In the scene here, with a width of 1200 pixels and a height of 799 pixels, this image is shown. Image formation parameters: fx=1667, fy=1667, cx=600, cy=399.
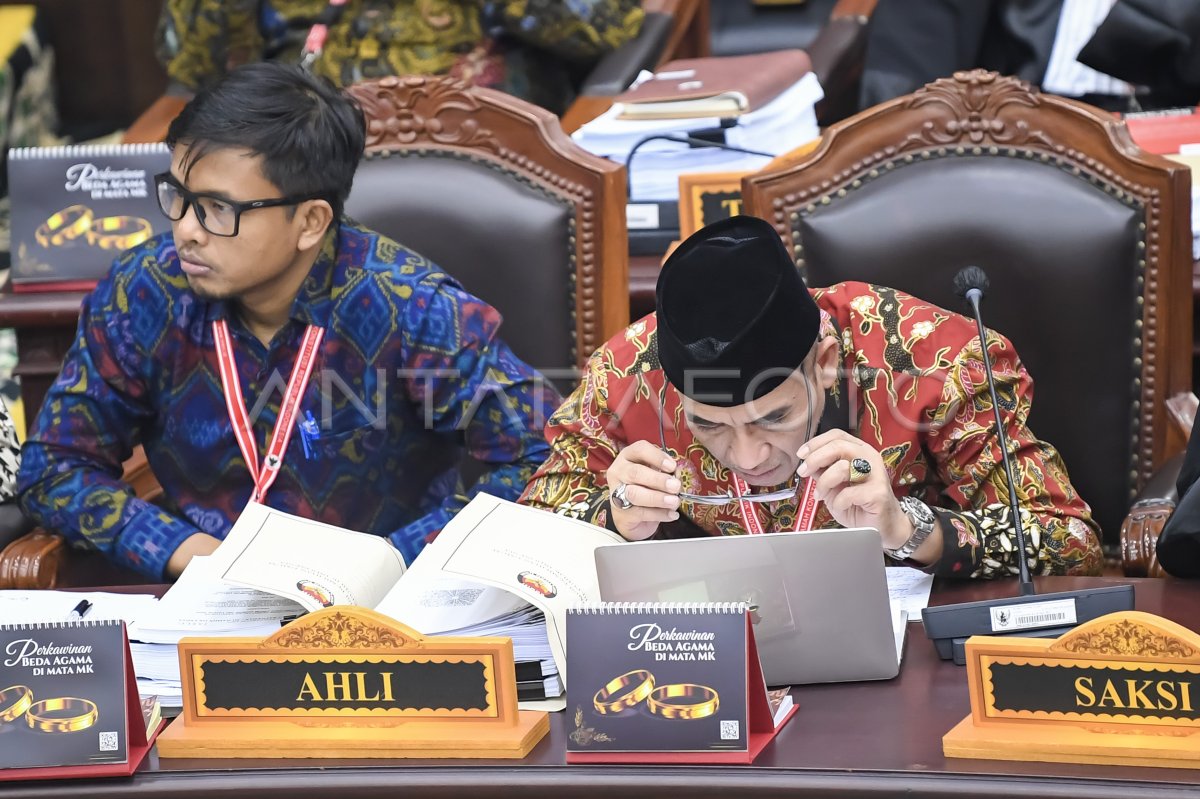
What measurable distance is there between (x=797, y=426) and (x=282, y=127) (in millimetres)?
689

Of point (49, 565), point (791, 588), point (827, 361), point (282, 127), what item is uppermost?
point (282, 127)

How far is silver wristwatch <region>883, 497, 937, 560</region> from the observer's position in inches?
57.6

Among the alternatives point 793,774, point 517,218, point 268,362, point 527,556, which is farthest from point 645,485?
point 517,218

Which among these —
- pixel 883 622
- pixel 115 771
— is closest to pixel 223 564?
pixel 115 771

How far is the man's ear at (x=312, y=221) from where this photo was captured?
184 cm

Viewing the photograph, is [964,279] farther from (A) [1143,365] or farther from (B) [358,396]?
(B) [358,396]

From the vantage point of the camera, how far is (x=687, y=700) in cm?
116

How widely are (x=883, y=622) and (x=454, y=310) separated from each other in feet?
2.47

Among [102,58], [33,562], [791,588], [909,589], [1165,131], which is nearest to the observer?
[791,588]

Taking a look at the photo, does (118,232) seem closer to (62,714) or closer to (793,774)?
(62,714)

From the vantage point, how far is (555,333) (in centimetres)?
206

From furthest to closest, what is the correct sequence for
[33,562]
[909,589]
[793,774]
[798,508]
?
[33,562]
[798,508]
[909,589]
[793,774]

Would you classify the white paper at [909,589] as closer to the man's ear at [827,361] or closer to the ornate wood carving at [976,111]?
the man's ear at [827,361]

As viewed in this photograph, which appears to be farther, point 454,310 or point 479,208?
point 479,208
